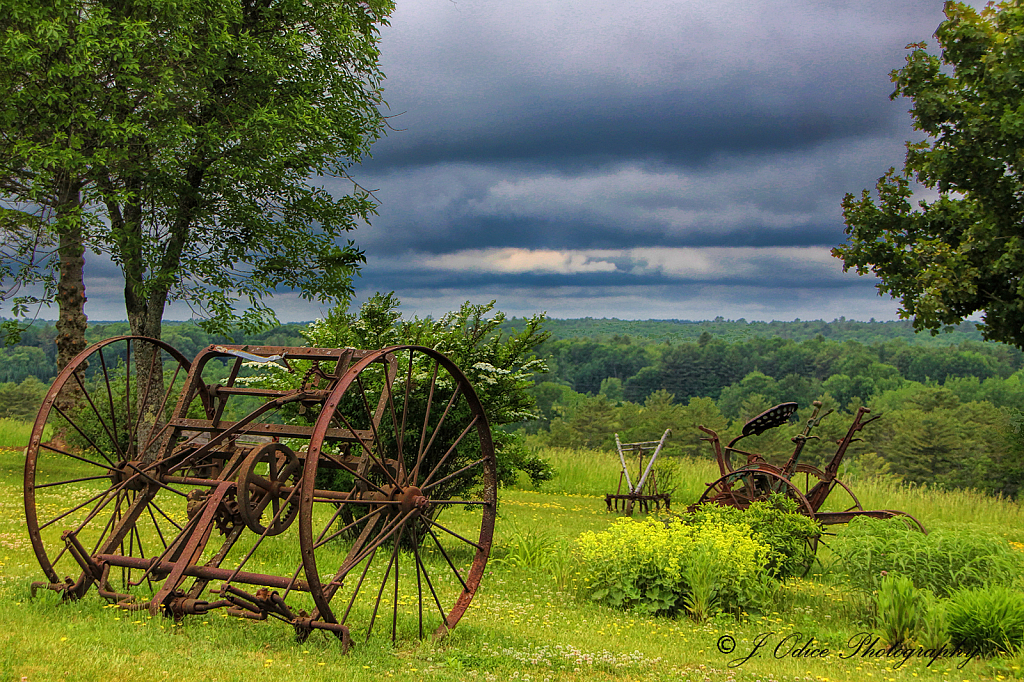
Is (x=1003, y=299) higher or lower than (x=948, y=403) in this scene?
higher

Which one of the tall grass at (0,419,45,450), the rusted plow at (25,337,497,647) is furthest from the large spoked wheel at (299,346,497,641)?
the tall grass at (0,419,45,450)

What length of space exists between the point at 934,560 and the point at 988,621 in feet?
3.80

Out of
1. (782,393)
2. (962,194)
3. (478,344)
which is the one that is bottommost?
(782,393)

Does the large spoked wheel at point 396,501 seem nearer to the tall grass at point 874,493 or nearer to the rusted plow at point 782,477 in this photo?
the rusted plow at point 782,477

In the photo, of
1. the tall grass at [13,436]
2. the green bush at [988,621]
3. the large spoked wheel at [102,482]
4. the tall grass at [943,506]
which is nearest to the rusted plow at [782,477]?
the green bush at [988,621]

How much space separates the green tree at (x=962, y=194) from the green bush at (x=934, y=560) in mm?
9929

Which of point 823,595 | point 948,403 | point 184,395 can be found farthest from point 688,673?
point 948,403

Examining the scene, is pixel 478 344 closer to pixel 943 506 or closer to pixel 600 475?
pixel 600 475

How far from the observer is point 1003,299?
17.9 metres

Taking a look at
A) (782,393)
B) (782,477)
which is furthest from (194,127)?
(782,393)

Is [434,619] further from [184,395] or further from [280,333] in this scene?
[280,333]

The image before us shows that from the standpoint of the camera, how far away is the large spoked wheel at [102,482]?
20.7 ft

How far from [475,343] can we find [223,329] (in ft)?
30.1

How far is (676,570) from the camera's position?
27.9 ft
